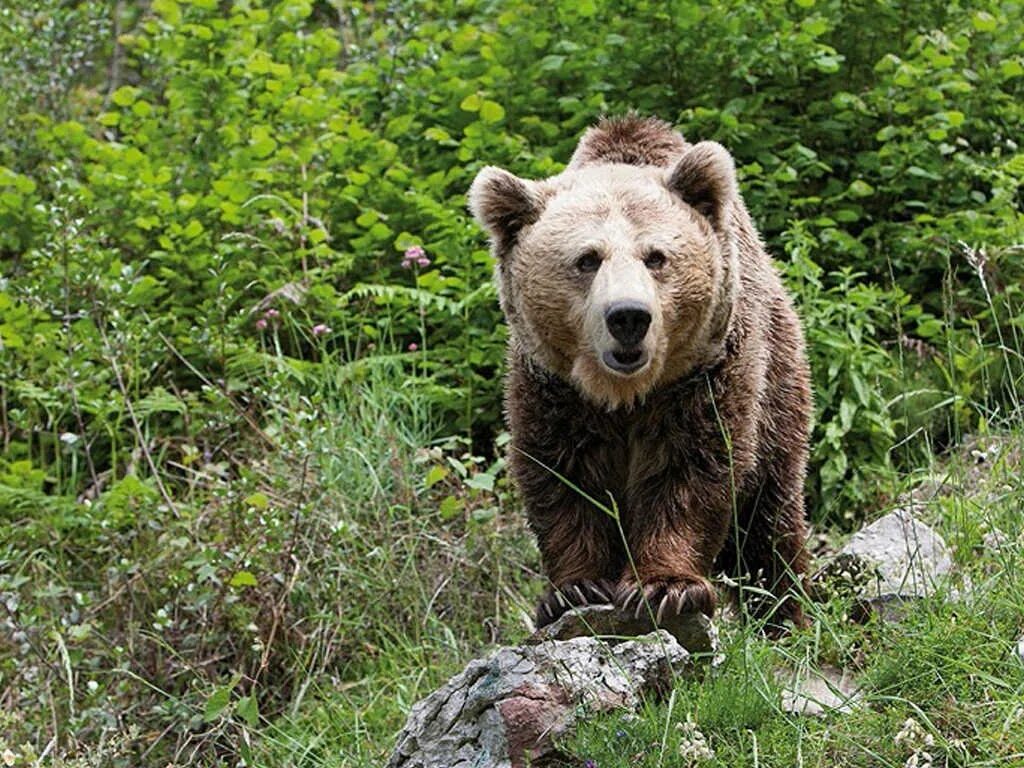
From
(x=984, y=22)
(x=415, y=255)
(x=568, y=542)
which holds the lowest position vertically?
(x=568, y=542)

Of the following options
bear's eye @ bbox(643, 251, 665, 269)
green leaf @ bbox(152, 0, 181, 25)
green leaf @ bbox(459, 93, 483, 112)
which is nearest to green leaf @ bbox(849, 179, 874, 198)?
green leaf @ bbox(459, 93, 483, 112)

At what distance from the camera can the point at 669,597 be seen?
13.9 ft

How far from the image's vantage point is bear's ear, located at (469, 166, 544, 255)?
15.0 ft

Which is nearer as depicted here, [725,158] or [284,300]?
[725,158]

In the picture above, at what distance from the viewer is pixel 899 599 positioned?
4395mm

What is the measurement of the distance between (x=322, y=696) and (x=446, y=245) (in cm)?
225

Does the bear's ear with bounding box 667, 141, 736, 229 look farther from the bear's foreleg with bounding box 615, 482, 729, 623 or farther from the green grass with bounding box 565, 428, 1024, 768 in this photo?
the green grass with bounding box 565, 428, 1024, 768

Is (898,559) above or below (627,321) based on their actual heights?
Result: below

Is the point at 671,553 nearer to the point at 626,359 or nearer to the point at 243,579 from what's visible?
the point at 626,359

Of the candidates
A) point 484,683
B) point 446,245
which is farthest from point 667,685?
point 446,245

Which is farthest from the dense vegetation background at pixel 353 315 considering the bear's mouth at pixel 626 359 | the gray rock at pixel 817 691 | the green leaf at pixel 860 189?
the bear's mouth at pixel 626 359

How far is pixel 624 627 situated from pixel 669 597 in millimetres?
164

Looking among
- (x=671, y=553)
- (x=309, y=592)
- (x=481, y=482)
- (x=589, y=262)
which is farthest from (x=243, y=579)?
(x=589, y=262)

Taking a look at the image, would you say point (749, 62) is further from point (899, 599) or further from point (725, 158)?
point (899, 599)
